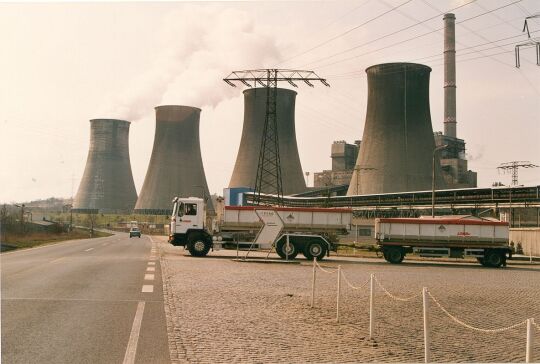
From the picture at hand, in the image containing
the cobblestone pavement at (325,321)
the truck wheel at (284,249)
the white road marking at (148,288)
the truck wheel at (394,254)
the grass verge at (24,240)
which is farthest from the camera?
the grass verge at (24,240)

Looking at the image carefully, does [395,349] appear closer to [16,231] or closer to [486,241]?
[486,241]

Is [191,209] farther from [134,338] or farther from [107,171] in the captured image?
[107,171]

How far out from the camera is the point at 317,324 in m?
7.93

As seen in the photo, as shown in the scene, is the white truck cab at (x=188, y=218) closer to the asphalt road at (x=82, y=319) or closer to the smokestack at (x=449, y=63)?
the asphalt road at (x=82, y=319)

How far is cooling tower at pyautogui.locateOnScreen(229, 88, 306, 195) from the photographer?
199 ft

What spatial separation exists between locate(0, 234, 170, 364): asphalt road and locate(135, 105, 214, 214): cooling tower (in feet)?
175

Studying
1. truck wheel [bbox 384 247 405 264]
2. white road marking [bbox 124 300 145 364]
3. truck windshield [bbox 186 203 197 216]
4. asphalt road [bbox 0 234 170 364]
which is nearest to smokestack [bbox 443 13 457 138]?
truck wheel [bbox 384 247 405 264]

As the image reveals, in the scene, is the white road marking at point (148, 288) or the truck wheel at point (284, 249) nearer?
the white road marking at point (148, 288)

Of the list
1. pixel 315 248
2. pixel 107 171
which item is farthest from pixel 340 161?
pixel 315 248

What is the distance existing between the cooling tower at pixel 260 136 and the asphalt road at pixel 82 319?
47.6 metres

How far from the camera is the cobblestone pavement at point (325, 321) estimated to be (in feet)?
20.3

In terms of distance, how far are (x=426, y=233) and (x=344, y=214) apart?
154 inches

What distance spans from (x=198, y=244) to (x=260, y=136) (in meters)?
38.4

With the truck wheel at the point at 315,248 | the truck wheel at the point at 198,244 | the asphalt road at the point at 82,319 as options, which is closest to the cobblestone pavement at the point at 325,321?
the asphalt road at the point at 82,319
